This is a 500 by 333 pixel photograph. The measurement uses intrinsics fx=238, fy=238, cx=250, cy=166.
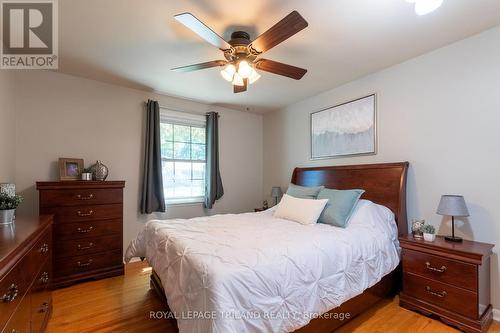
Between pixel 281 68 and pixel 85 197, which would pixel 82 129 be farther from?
pixel 281 68

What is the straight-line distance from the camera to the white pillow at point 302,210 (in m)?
2.52

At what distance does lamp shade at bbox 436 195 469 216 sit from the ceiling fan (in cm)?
173

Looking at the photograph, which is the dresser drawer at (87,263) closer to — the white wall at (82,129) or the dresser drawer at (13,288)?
the white wall at (82,129)

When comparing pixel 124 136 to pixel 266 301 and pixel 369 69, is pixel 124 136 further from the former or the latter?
pixel 369 69

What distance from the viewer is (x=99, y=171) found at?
119 inches

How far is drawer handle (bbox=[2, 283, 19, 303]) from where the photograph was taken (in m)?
1.08

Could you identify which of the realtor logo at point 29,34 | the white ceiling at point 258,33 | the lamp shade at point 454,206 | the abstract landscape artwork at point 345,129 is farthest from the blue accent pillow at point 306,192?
the realtor logo at point 29,34

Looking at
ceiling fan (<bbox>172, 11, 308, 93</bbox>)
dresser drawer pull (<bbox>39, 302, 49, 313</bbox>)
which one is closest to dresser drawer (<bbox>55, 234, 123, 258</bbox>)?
dresser drawer pull (<bbox>39, 302, 49, 313</bbox>)

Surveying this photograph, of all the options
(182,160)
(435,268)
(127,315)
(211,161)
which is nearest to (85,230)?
(127,315)

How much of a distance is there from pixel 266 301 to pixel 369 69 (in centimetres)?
277

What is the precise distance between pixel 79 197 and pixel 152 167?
98cm

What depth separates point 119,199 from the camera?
299 centimetres

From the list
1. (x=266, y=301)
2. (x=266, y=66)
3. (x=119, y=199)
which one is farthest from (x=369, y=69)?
(x=119, y=199)

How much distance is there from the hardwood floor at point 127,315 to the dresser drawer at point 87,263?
177 millimetres
